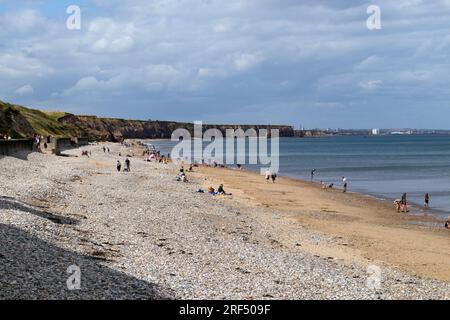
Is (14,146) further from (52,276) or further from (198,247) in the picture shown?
(52,276)

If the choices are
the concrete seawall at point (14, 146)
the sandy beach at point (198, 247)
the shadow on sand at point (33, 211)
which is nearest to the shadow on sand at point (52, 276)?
the sandy beach at point (198, 247)

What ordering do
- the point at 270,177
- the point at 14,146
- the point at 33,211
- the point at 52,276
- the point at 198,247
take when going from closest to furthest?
the point at 52,276
the point at 198,247
the point at 33,211
the point at 14,146
the point at 270,177

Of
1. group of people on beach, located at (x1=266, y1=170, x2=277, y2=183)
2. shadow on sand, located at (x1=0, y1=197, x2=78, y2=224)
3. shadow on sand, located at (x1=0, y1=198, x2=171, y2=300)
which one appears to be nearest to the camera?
shadow on sand, located at (x1=0, y1=198, x2=171, y2=300)

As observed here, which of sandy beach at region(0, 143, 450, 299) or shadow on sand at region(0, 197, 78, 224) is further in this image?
shadow on sand at region(0, 197, 78, 224)

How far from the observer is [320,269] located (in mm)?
16750

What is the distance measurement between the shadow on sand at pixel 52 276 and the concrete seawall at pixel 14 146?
29491 mm

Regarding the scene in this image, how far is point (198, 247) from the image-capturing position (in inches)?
742

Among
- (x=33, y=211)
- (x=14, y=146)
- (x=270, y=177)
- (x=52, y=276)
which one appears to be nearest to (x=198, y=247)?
(x=33, y=211)

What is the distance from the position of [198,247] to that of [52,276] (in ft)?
23.2

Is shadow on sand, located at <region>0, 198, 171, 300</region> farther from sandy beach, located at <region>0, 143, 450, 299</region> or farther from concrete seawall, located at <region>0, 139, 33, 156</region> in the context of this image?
concrete seawall, located at <region>0, 139, 33, 156</region>

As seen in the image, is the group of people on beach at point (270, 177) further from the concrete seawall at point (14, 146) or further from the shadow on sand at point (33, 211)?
the shadow on sand at point (33, 211)

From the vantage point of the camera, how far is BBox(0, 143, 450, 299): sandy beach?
1321cm

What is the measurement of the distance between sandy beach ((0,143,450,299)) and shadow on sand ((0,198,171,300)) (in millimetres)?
26

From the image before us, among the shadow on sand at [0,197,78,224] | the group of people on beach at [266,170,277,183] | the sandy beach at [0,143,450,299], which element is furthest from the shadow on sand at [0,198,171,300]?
the group of people on beach at [266,170,277,183]
